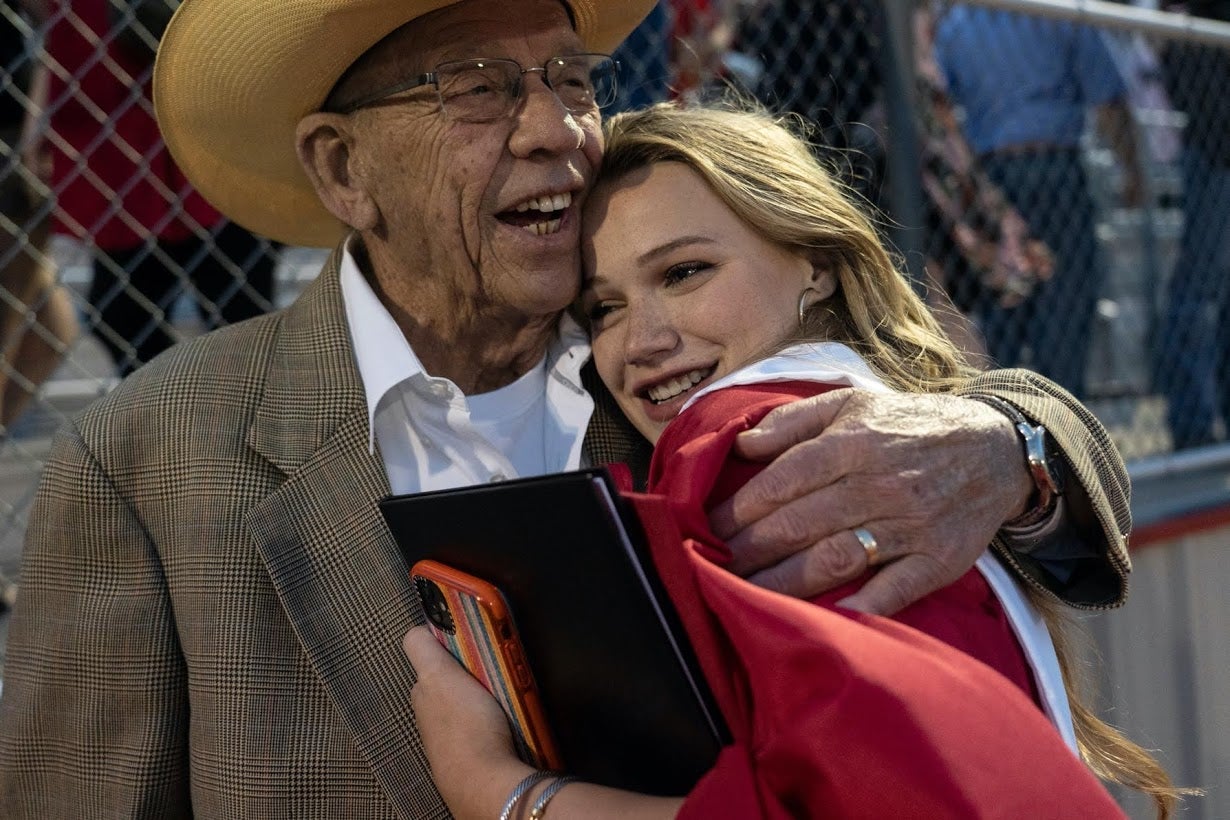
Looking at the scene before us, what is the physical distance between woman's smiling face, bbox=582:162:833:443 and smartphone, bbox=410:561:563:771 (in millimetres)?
508

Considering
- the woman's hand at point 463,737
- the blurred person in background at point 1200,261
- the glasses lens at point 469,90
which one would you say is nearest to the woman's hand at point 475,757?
the woman's hand at point 463,737

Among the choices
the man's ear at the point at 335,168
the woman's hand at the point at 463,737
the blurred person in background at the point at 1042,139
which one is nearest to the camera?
the woman's hand at the point at 463,737

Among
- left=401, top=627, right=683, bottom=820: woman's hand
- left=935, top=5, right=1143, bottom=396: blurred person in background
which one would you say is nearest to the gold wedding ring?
left=401, top=627, right=683, bottom=820: woman's hand

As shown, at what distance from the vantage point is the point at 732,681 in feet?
4.53

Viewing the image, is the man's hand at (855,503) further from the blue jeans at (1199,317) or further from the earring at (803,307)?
the blue jeans at (1199,317)

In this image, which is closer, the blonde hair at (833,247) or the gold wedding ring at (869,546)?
the gold wedding ring at (869,546)

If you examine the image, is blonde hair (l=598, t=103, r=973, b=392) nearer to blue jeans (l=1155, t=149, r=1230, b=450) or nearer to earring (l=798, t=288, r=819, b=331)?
earring (l=798, t=288, r=819, b=331)

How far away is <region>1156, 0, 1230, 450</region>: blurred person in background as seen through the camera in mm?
5336

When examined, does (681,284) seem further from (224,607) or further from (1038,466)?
(224,607)

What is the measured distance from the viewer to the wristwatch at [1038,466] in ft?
5.88

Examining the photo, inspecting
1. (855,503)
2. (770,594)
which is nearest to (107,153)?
(855,503)

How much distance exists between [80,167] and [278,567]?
1467mm

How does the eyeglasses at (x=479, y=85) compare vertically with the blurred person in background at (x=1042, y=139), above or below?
above

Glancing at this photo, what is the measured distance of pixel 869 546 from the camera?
1496 mm
